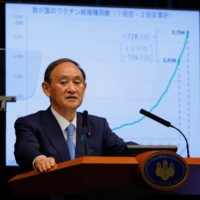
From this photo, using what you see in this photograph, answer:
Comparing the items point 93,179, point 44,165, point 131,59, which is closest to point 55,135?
point 44,165

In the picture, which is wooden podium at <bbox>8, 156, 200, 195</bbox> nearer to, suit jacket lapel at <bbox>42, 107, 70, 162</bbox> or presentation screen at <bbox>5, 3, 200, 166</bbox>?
suit jacket lapel at <bbox>42, 107, 70, 162</bbox>

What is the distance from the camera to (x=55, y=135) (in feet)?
7.68

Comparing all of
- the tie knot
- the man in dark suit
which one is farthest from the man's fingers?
the tie knot

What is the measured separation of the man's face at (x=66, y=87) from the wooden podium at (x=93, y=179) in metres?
0.69

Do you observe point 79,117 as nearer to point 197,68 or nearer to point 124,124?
point 124,124

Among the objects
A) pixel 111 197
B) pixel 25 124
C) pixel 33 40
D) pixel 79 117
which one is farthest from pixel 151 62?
pixel 111 197

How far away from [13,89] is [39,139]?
447 millimetres

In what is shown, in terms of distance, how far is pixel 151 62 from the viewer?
352cm

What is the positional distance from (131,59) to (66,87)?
1164mm

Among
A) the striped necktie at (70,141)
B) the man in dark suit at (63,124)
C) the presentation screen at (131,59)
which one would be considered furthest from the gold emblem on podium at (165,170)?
the presentation screen at (131,59)

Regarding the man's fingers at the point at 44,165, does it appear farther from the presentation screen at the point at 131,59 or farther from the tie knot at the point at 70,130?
the presentation screen at the point at 131,59

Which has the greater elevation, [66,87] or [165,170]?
[66,87]

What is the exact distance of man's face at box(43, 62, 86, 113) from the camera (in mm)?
2416

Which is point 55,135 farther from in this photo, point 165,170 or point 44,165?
point 165,170
